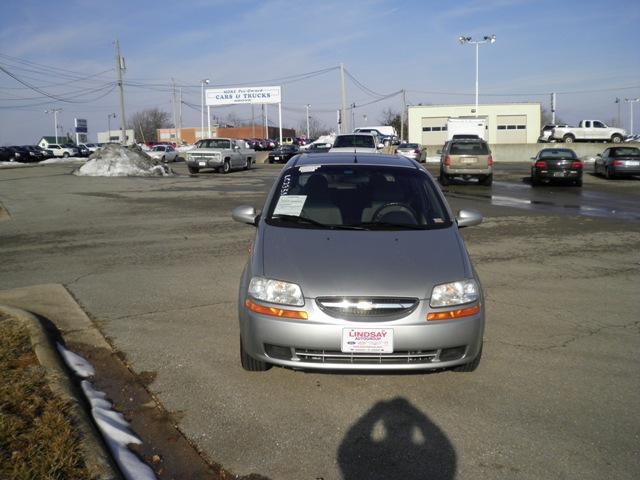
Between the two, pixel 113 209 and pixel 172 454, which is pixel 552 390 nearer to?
pixel 172 454

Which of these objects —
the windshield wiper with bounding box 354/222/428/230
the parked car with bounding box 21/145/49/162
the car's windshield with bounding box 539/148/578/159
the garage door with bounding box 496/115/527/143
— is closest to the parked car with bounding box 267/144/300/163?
the car's windshield with bounding box 539/148/578/159

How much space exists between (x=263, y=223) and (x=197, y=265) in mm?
3700

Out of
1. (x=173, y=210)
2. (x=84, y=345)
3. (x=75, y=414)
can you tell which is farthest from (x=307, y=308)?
(x=173, y=210)

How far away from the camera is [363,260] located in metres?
4.14

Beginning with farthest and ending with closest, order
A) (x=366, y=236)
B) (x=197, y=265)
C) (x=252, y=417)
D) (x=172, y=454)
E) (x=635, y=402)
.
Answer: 1. (x=197, y=265)
2. (x=366, y=236)
3. (x=635, y=402)
4. (x=252, y=417)
5. (x=172, y=454)


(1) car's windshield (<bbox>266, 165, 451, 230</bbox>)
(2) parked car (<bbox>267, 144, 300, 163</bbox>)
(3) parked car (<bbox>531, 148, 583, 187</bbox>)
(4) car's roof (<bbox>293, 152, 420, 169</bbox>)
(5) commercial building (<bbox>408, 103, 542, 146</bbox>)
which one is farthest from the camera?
(5) commercial building (<bbox>408, 103, 542, 146</bbox>)

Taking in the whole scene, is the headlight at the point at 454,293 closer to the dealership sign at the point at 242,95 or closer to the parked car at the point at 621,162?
the parked car at the point at 621,162

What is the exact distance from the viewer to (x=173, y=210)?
14.8 metres

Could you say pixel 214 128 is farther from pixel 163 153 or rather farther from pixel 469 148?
pixel 469 148

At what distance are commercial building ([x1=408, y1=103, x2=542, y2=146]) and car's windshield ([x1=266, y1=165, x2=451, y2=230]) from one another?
228 feet

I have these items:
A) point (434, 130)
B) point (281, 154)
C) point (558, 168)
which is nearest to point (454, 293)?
point (558, 168)

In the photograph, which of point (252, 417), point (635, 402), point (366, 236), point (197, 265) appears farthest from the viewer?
point (197, 265)

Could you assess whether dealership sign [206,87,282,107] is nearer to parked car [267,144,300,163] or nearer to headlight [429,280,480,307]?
parked car [267,144,300,163]

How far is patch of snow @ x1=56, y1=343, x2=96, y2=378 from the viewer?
440cm
